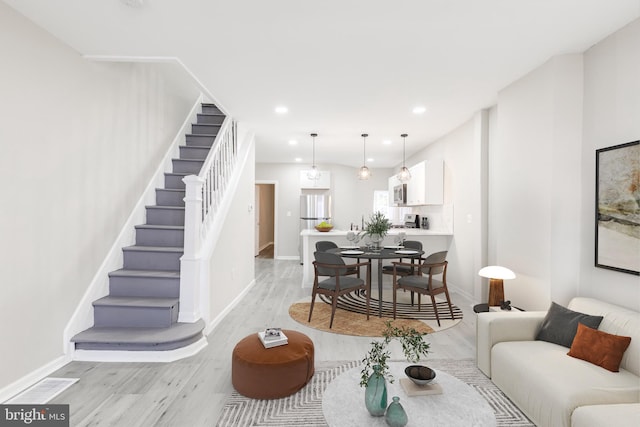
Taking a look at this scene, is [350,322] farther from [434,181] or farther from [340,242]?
[434,181]

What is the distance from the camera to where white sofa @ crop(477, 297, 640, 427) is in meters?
1.66

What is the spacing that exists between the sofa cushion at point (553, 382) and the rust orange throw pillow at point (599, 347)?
44 mm

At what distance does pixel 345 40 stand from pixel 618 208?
8.09 ft

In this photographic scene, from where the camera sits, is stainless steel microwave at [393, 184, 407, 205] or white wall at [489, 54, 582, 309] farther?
stainless steel microwave at [393, 184, 407, 205]

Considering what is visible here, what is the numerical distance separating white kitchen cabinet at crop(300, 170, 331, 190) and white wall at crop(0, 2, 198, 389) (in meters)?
4.89

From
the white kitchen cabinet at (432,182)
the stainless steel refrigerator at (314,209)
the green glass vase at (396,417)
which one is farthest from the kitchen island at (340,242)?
the green glass vase at (396,417)

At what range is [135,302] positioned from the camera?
3139mm

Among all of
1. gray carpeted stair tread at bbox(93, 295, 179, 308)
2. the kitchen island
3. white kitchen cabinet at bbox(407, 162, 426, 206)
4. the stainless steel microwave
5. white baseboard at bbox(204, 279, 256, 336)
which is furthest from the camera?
the stainless steel microwave

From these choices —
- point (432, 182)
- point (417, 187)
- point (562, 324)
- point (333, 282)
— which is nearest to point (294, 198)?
point (417, 187)

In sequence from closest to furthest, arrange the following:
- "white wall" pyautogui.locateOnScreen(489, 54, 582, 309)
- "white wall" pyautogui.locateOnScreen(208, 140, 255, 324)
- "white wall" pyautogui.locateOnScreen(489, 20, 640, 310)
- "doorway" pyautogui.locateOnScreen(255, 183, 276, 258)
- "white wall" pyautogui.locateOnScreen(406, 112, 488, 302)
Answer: "white wall" pyautogui.locateOnScreen(489, 20, 640, 310), "white wall" pyautogui.locateOnScreen(489, 54, 582, 309), "white wall" pyautogui.locateOnScreen(208, 140, 255, 324), "white wall" pyautogui.locateOnScreen(406, 112, 488, 302), "doorway" pyautogui.locateOnScreen(255, 183, 276, 258)

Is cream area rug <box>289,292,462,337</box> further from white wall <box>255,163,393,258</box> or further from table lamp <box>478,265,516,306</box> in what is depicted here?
white wall <box>255,163,393,258</box>

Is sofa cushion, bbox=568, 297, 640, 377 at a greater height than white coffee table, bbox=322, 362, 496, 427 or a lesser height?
greater

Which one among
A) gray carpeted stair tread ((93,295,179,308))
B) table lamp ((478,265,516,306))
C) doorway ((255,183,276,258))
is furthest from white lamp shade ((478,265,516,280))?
doorway ((255,183,276,258))

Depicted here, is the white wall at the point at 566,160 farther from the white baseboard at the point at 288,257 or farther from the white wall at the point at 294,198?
the white baseboard at the point at 288,257
